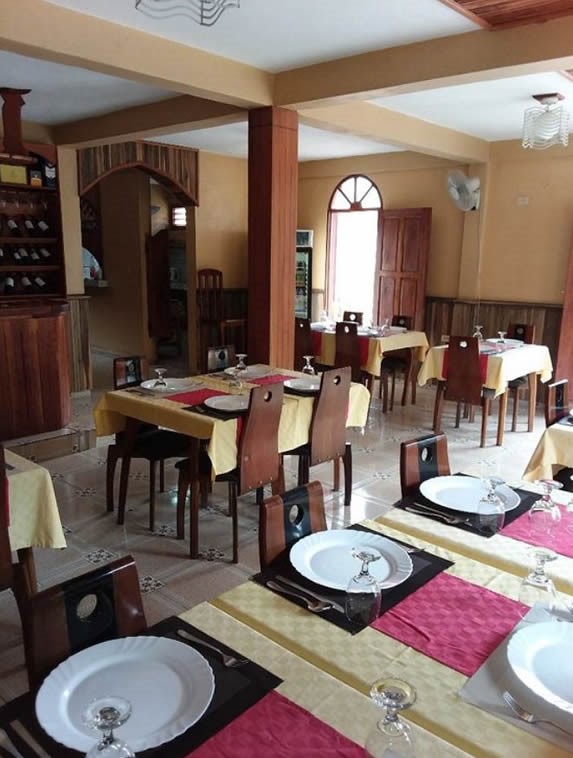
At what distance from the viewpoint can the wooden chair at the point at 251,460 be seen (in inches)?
Answer: 110

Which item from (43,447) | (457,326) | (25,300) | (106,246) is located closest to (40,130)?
(25,300)

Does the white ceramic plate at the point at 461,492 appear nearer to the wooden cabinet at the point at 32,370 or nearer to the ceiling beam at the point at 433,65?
the ceiling beam at the point at 433,65

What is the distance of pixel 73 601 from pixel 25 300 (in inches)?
200

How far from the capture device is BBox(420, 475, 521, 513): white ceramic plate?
1735 millimetres

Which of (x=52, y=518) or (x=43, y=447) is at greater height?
(x=52, y=518)

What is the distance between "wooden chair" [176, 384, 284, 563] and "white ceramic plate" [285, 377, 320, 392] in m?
0.39

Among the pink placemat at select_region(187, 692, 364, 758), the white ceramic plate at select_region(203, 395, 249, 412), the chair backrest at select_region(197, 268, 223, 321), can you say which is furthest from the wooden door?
the pink placemat at select_region(187, 692, 364, 758)

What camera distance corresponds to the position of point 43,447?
14.0 ft

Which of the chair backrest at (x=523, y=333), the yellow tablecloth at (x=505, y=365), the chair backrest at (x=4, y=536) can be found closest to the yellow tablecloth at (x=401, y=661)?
the chair backrest at (x=4, y=536)

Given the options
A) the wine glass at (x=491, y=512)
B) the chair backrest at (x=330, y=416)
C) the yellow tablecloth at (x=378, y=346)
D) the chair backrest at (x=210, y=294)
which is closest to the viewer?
the wine glass at (x=491, y=512)

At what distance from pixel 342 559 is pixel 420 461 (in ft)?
2.28

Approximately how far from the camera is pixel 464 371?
4805 millimetres

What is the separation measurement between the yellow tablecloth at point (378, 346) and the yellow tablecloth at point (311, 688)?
433cm

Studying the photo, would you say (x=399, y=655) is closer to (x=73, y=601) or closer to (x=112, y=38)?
(x=73, y=601)
